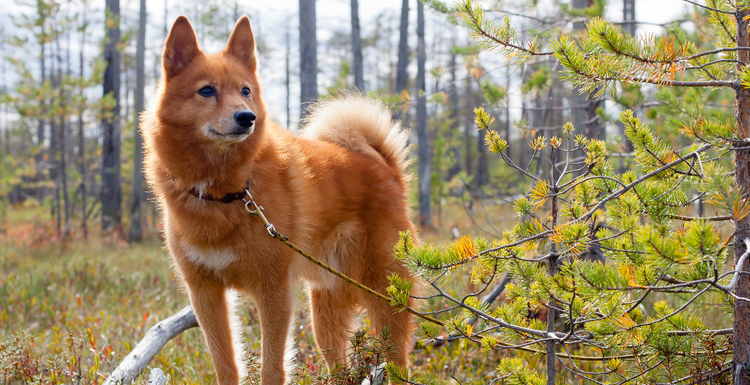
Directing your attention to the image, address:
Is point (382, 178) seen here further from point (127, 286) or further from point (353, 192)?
point (127, 286)

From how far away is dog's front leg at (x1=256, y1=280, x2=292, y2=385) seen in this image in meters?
2.41

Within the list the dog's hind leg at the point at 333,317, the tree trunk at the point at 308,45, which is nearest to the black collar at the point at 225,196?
the dog's hind leg at the point at 333,317

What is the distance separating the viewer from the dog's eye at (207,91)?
2.46 m

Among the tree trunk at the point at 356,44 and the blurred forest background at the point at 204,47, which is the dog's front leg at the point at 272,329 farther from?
the tree trunk at the point at 356,44

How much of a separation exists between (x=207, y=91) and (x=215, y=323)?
4.28 ft

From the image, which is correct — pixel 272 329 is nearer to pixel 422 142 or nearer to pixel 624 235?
pixel 624 235

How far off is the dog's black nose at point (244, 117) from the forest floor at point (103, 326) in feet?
4.41

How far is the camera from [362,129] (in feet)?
11.0

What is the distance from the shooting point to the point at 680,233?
1.26 metres

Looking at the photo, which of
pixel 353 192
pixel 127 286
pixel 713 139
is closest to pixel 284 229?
pixel 353 192

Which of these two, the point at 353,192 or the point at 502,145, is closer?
the point at 502,145

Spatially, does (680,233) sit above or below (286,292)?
above

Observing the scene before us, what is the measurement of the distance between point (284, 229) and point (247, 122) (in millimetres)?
610

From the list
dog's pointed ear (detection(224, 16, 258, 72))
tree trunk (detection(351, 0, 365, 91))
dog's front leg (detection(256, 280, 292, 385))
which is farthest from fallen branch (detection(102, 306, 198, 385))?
tree trunk (detection(351, 0, 365, 91))
